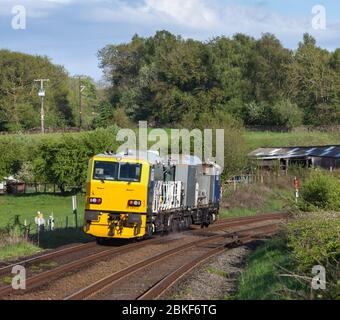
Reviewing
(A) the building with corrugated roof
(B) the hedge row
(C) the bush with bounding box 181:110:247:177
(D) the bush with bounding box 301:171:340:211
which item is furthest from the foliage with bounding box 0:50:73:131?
(D) the bush with bounding box 301:171:340:211

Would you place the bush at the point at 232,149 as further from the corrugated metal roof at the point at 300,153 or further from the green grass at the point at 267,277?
the green grass at the point at 267,277

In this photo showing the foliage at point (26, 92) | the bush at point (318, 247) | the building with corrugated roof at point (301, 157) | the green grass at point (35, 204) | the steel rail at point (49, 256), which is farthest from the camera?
the foliage at point (26, 92)

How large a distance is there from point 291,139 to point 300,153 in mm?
19781

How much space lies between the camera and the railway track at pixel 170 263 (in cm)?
1354

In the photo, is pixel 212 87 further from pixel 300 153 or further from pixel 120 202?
pixel 120 202

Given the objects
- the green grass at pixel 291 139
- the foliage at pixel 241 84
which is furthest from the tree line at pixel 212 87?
the green grass at pixel 291 139

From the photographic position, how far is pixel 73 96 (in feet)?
351

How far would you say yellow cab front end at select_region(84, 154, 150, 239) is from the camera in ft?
69.6

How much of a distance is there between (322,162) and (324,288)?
160 feet

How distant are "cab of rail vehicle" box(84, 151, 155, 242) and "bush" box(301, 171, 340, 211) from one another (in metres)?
5.19

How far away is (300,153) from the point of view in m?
61.2

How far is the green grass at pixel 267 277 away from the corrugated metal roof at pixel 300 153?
128 feet
